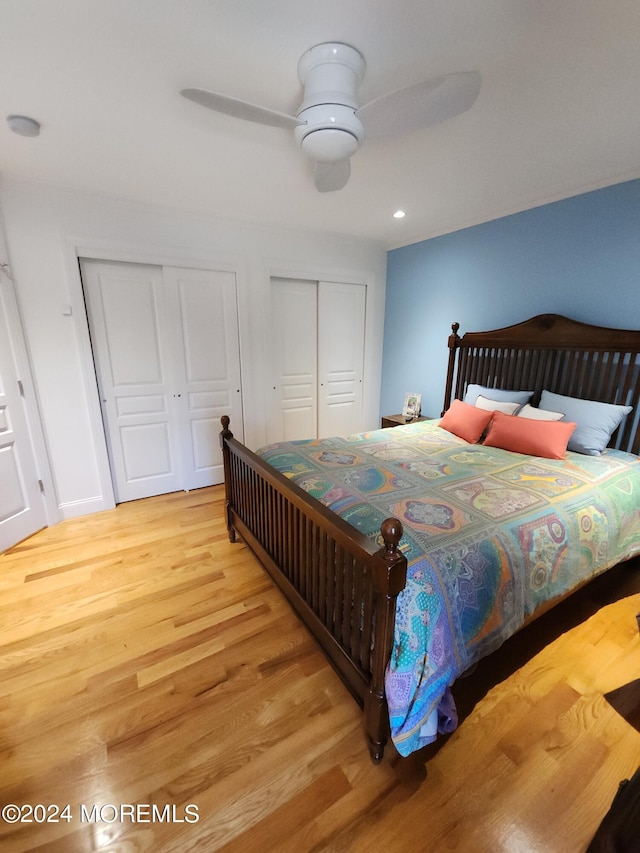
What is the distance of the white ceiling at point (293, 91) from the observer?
1.15 metres

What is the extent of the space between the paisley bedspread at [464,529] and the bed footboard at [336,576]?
0.10 metres

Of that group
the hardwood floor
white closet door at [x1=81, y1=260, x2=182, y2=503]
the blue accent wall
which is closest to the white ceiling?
the blue accent wall

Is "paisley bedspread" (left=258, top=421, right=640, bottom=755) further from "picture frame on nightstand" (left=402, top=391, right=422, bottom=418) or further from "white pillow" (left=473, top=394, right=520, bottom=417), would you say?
"picture frame on nightstand" (left=402, top=391, right=422, bottom=418)

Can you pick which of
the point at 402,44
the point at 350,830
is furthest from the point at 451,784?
the point at 402,44

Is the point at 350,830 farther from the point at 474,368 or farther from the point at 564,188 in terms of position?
the point at 564,188

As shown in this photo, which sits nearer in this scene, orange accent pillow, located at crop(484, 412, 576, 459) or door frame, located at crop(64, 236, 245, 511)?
orange accent pillow, located at crop(484, 412, 576, 459)

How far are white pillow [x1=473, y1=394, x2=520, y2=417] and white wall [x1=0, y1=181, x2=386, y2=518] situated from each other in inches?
80.3

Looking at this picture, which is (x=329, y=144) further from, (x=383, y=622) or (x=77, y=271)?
(x=77, y=271)

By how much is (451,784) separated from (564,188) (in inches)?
133

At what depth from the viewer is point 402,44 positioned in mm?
1256

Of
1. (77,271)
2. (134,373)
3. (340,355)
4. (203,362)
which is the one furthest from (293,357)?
(77,271)

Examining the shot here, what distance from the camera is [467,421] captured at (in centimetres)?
270

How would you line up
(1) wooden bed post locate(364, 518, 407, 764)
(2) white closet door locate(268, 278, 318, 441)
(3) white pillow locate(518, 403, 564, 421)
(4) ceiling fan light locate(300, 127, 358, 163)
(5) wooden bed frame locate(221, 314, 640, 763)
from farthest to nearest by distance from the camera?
(2) white closet door locate(268, 278, 318, 441), (3) white pillow locate(518, 403, 564, 421), (4) ceiling fan light locate(300, 127, 358, 163), (5) wooden bed frame locate(221, 314, 640, 763), (1) wooden bed post locate(364, 518, 407, 764)

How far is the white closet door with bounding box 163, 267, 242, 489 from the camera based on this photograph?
3.12 meters
